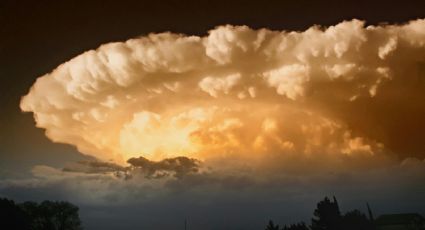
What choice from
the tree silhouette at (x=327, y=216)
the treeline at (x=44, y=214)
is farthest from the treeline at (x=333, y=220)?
the treeline at (x=44, y=214)

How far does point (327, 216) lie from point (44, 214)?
222ft

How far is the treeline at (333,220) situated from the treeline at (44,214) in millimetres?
48051

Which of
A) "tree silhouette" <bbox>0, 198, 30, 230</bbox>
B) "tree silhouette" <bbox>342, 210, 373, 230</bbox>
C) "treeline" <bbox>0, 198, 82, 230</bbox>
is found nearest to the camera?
"tree silhouette" <bbox>0, 198, 30, 230</bbox>

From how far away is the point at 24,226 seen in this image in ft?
213

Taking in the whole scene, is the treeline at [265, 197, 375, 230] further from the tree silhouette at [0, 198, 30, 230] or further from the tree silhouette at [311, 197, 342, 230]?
the tree silhouette at [0, 198, 30, 230]

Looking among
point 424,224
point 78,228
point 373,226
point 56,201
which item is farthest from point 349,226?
point 56,201

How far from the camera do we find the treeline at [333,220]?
82312 mm

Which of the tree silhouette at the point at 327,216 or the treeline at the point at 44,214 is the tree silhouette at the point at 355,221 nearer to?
the tree silhouette at the point at 327,216

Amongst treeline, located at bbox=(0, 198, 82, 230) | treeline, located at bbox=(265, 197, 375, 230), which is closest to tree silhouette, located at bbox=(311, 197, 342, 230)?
treeline, located at bbox=(265, 197, 375, 230)

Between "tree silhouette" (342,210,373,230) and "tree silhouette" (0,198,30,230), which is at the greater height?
"tree silhouette" (0,198,30,230)

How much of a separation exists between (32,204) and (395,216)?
95.8m

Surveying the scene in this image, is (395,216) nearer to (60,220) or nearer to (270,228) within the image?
(270,228)

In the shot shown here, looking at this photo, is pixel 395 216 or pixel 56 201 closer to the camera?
pixel 56 201

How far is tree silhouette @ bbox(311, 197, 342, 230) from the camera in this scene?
8300 centimetres
